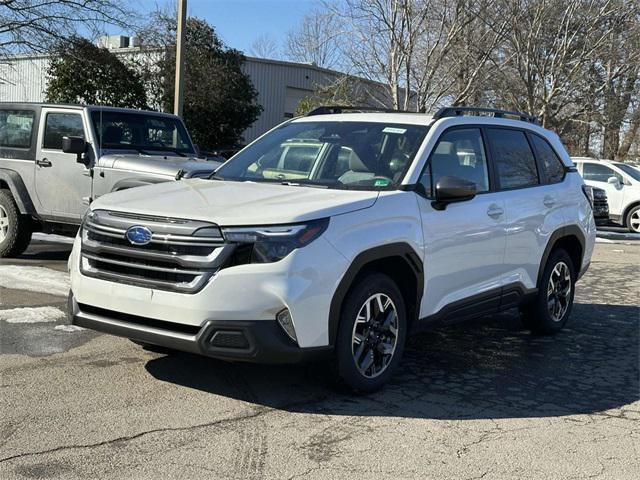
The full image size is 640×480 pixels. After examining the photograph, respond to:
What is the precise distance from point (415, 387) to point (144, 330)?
6.19 feet

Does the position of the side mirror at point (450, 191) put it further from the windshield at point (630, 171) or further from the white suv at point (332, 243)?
the windshield at point (630, 171)

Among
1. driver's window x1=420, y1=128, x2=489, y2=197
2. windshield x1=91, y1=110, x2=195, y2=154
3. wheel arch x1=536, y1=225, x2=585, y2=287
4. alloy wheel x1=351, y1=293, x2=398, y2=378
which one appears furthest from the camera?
windshield x1=91, y1=110, x2=195, y2=154

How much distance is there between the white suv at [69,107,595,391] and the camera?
14.0 feet

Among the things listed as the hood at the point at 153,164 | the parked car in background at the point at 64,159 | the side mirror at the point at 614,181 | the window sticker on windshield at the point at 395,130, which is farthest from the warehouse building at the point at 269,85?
the window sticker on windshield at the point at 395,130

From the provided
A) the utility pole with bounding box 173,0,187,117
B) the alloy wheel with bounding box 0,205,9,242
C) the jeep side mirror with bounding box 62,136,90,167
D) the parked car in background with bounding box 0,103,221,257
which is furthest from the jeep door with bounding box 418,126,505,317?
the utility pole with bounding box 173,0,187,117

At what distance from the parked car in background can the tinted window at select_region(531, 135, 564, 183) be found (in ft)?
12.1

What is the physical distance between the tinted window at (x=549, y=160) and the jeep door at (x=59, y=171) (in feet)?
16.9

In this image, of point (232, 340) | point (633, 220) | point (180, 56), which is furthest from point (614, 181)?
point (232, 340)

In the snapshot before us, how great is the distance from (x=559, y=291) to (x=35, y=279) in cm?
540

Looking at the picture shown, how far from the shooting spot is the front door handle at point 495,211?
5737 mm

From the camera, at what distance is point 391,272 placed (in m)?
5.06

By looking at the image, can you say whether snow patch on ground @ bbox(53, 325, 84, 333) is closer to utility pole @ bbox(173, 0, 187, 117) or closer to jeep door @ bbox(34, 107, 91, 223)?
jeep door @ bbox(34, 107, 91, 223)

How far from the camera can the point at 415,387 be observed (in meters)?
5.16

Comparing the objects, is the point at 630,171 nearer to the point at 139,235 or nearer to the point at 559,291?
the point at 559,291
